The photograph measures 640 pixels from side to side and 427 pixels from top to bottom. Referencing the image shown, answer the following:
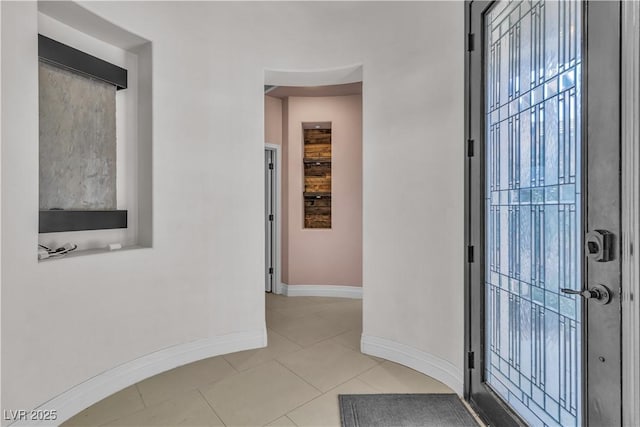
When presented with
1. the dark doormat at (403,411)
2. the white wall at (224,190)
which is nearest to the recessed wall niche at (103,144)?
the white wall at (224,190)

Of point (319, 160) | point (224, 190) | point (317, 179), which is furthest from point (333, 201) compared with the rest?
point (224, 190)

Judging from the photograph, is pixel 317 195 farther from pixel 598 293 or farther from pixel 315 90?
pixel 598 293

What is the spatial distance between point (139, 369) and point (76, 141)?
160cm

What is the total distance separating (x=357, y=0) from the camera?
106 inches

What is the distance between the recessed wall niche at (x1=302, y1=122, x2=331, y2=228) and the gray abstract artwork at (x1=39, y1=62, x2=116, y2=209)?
270 centimetres

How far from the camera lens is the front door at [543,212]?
3.79 ft

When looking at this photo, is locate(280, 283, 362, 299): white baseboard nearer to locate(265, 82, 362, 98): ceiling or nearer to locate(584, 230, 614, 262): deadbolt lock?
locate(265, 82, 362, 98): ceiling

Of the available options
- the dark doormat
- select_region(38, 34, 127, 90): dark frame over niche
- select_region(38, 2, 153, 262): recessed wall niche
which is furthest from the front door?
select_region(38, 34, 127, 90): dark frame over niche

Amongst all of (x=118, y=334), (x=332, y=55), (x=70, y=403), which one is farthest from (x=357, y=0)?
(x=70, y=403)

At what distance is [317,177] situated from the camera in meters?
4.73

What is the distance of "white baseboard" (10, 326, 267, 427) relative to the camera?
1.89 m

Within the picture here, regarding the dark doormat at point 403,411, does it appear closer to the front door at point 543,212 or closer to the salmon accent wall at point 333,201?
the front door at point 543,212

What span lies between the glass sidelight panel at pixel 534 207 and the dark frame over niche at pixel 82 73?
2481mm

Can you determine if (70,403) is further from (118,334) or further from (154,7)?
(154,7)
